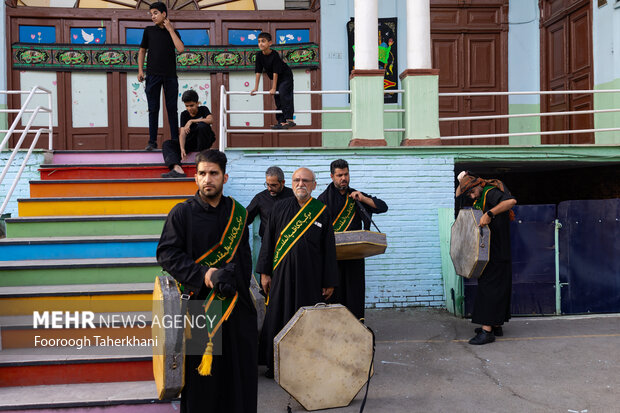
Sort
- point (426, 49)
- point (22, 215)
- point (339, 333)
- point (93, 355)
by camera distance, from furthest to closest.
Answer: point (426, 49) < point (22, 215) < point (93, 355) < point (339, 333)

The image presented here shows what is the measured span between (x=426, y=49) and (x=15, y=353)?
673 cm

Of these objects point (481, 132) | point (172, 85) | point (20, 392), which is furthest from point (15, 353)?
point (481, 132)

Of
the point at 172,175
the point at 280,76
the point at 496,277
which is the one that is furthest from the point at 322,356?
the point at 280,76

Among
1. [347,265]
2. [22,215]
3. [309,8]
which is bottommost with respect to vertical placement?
[347,265]

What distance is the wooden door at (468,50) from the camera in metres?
11.5

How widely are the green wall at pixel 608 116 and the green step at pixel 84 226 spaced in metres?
7.52

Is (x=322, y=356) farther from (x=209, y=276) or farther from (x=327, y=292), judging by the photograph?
(x=209, y=276)

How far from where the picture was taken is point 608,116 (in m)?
9.98

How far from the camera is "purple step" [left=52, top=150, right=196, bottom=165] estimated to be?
26.5 ft

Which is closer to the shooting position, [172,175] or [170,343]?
[170,343]

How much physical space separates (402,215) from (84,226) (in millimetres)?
4257

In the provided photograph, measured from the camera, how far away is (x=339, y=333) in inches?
177

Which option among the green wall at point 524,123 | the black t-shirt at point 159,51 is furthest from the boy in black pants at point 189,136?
the green wall at point 524,123

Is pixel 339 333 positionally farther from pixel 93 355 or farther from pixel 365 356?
pixel 93 355
